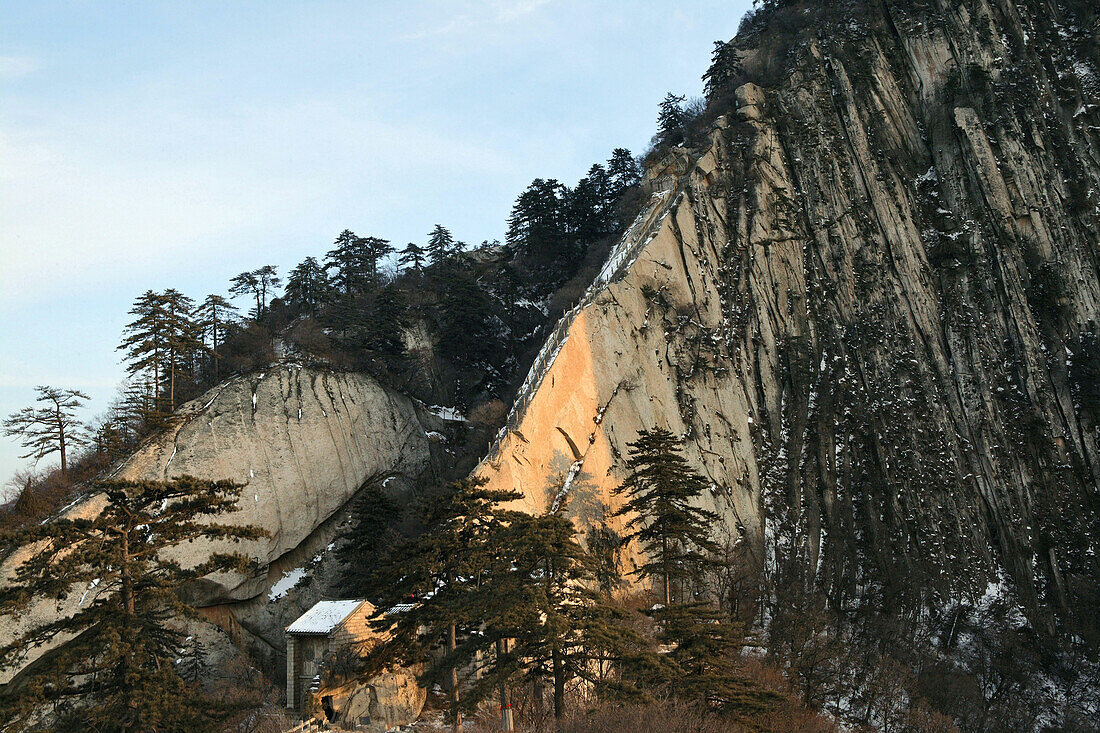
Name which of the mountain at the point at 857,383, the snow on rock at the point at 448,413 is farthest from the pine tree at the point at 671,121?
the snow on rock at the point at 448,413

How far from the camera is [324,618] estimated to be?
1158 inches

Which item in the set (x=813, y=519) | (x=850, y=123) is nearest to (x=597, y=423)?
(x=813, y=519)

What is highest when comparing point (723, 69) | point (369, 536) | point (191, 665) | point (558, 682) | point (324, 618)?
point (723, 69)

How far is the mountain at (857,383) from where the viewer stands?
3562 centimetres

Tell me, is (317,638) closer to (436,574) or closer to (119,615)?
(436,574)

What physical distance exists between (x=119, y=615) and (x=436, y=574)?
8.31 meters

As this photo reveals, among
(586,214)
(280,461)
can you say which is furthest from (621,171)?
(280,461)

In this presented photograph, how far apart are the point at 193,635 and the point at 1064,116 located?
185 ft

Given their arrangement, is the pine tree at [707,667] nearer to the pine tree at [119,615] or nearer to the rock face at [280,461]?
the pine tree at [119,615]

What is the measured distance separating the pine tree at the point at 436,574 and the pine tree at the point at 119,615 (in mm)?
5260

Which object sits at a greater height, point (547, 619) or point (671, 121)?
point (671, 121)

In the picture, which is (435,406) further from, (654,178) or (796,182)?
(796,182)

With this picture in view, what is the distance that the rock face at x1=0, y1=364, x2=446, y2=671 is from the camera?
3762 cm

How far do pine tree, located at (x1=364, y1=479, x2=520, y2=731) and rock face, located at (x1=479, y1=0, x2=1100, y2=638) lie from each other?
10.7 meters
